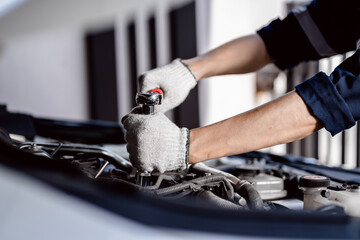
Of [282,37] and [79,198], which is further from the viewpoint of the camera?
[282,37]

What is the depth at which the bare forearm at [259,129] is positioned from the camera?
819 millimetres

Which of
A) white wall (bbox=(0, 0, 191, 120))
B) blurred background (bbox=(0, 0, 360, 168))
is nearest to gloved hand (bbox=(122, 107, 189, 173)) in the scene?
blurred background (bbox=(0, 0, 360, 168))

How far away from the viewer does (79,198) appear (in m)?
0.49

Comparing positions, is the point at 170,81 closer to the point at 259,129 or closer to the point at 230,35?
the point at 259,129

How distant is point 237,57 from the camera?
1.34 m

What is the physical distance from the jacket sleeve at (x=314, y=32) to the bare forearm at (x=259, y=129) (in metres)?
0.55

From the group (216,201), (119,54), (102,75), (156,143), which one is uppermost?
(119,54)

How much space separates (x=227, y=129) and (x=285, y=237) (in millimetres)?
401

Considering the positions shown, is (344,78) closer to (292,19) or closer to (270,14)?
(292,19)

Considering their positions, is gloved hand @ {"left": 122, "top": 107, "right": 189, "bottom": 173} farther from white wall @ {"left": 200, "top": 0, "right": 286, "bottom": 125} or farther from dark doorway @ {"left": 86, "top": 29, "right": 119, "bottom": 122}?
dark doorway @ {"left": 86, "top": 29, "right": 119, "bottom": 122}

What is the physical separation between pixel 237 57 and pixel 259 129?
22.6 inches

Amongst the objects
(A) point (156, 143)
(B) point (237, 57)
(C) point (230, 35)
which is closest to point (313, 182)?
(A) point (156, 143)

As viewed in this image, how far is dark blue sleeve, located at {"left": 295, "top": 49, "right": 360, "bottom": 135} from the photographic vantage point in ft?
2.58

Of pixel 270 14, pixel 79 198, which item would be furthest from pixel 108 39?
pixel 79 198
